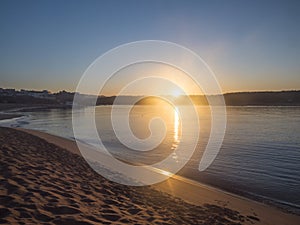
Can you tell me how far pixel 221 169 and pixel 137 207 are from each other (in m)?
10.2

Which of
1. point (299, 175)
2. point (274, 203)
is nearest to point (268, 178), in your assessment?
point (299, 175)

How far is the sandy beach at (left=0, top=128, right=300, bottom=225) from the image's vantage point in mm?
5492

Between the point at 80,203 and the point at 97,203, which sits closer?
the point at 80,203

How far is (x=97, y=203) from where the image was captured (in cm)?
664

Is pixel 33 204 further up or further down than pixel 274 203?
further up

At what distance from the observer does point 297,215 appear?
9.04m

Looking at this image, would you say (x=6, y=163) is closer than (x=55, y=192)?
No

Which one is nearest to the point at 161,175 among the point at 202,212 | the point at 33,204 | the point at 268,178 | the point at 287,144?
the point at 268,178

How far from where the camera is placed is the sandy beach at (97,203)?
18.0ft

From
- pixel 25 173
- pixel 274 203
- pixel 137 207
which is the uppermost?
pixel 25 173

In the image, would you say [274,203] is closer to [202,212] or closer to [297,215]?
[297,215]

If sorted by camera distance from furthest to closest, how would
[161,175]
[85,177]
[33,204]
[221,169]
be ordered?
1. [221,169]
2. [161,175]
3. [85,177]
4. [33,204]

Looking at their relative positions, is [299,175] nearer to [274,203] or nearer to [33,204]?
[274,203]

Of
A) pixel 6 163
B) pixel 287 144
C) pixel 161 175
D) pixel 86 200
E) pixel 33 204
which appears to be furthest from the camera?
pixel 287 144
